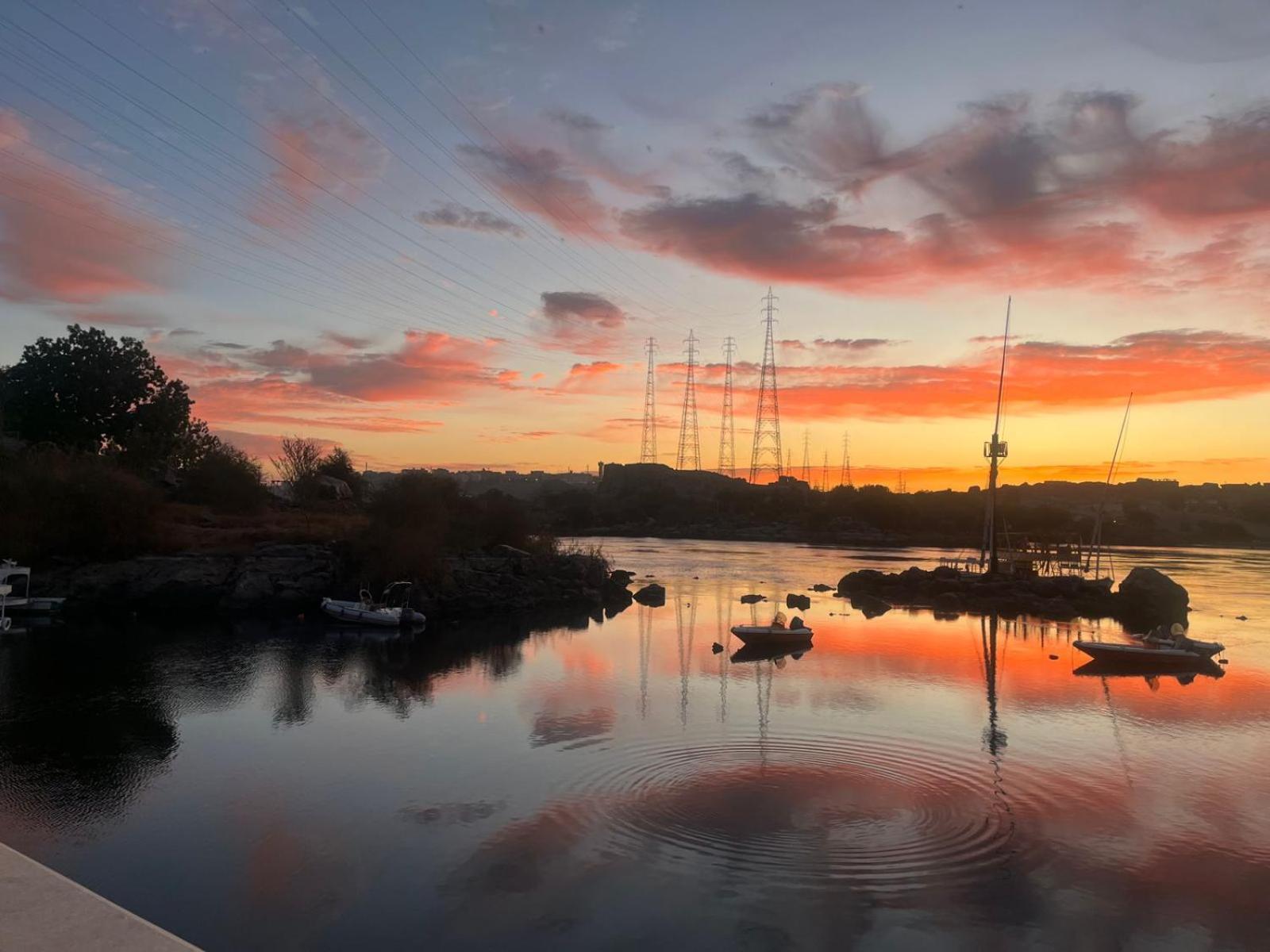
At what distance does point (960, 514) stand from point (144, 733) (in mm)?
146370

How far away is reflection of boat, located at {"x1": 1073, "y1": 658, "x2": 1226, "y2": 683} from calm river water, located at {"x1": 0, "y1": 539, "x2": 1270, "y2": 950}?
3.11 ft

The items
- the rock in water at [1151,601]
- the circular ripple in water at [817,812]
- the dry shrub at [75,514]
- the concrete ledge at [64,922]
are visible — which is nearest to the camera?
the concrete ledge at [64,922]

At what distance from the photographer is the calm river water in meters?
13.1

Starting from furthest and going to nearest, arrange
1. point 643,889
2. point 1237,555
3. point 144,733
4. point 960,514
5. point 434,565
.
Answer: point 960,514 < point 1237,555 < point 434,565 < point 144,733 < point 643,889

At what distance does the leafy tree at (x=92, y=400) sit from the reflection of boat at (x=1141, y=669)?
62.7 meters

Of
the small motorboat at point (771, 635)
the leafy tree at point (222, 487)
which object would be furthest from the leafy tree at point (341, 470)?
the small motorboat at point (771, 635)

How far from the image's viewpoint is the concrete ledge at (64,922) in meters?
6.65

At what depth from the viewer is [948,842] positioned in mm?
15867

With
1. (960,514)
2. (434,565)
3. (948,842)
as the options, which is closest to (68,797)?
(948,842)

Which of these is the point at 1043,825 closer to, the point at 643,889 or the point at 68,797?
the point at 643,889

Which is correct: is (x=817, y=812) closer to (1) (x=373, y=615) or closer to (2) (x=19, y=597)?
(1) (x=373, y=615)

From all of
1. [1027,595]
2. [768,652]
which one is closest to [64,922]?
[768,652]

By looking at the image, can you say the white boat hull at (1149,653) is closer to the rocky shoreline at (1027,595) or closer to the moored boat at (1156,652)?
the moored boat at (1156,652)

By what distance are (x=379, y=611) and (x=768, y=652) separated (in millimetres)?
18112
